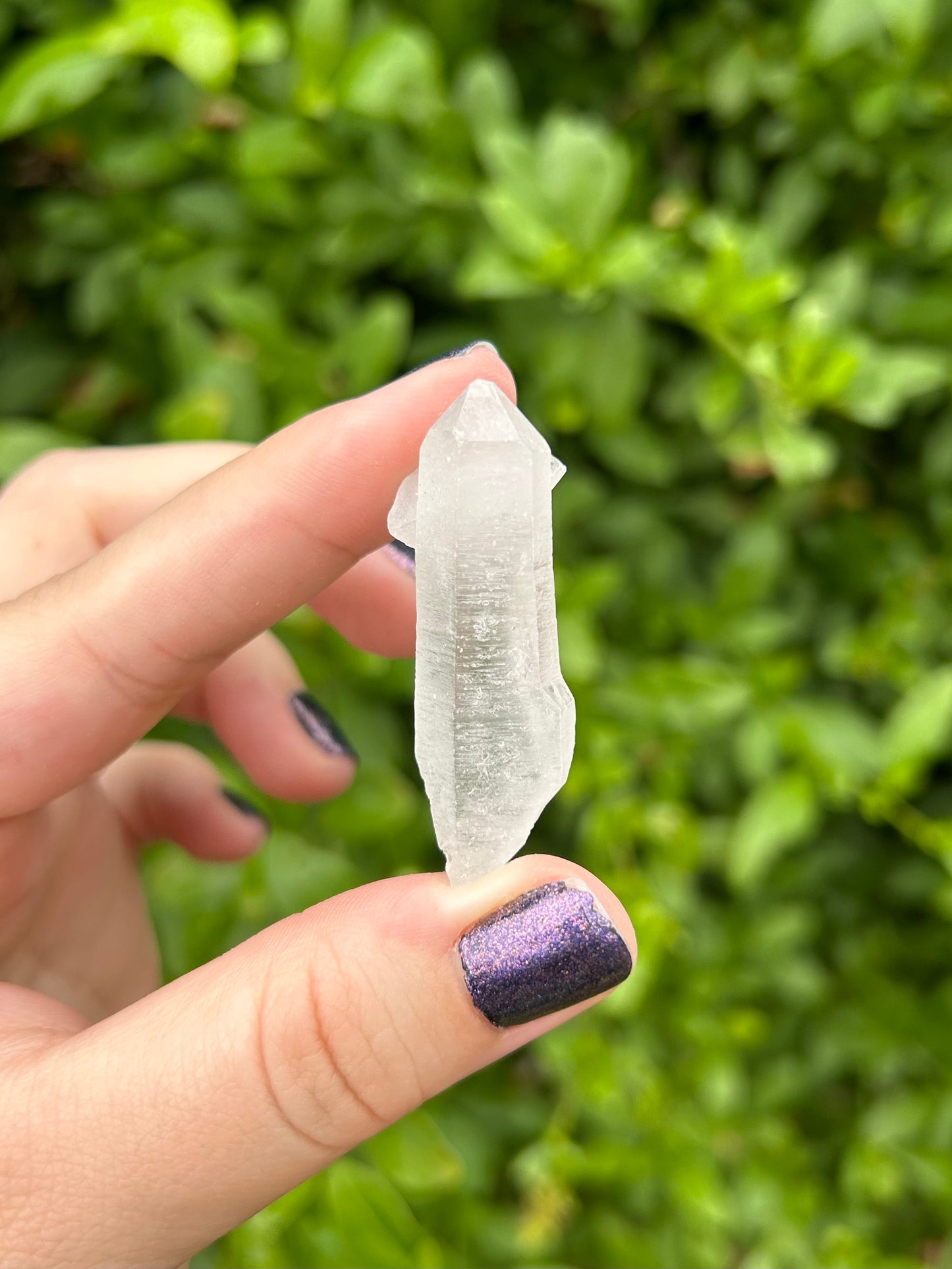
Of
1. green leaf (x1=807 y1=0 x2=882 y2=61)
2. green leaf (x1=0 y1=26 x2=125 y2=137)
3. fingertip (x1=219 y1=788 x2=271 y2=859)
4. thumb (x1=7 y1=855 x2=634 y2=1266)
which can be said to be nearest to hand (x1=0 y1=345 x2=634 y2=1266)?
thumb (x1=7 y1=855 x2=634 y2=1266)

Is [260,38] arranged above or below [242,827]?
above

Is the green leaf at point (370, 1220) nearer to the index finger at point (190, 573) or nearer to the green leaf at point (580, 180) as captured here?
the index finger at point (190, 573)

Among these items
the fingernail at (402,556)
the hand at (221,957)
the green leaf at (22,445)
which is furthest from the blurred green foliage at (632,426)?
the hand at (221,957)

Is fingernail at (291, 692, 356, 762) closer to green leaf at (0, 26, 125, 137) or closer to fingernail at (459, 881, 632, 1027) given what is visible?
fingernail at (459, 881, 632, 1027)

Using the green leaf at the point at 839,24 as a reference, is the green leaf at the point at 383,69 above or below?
above

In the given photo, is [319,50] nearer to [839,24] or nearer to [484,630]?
[839,24]

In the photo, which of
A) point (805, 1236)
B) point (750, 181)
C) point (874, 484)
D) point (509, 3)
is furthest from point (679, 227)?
point (805, 1236)

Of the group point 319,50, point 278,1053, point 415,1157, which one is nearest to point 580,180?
point 319,50
